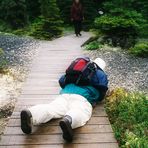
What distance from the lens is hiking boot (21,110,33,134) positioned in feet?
19.4

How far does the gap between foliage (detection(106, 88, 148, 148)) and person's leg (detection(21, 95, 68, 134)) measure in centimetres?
90

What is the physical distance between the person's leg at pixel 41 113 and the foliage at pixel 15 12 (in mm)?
15115

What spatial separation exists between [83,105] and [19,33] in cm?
1283

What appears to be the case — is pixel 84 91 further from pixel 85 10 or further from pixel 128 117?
pixel 85 10

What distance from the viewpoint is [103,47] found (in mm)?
13953

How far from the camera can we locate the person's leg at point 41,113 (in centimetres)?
596

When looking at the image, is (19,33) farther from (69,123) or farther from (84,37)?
(69,123)

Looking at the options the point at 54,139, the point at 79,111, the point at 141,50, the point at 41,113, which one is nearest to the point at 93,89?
the point at 79,111

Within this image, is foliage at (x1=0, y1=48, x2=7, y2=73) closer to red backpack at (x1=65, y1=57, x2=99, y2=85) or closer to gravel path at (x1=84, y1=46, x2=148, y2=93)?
gravel path at (x1=84, y1=46, x2=148, y2=93)

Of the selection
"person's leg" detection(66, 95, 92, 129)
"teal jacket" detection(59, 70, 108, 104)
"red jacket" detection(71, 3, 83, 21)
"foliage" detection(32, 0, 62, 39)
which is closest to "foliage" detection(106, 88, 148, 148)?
"teal jacket" detection(59, 70, 108, 104)

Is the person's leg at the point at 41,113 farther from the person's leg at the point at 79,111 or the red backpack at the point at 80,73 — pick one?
the red backpack at the point at 80,73

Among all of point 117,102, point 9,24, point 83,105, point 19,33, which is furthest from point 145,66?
point 9,24

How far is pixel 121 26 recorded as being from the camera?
45.5 feet

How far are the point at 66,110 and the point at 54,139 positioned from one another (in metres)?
0.70
